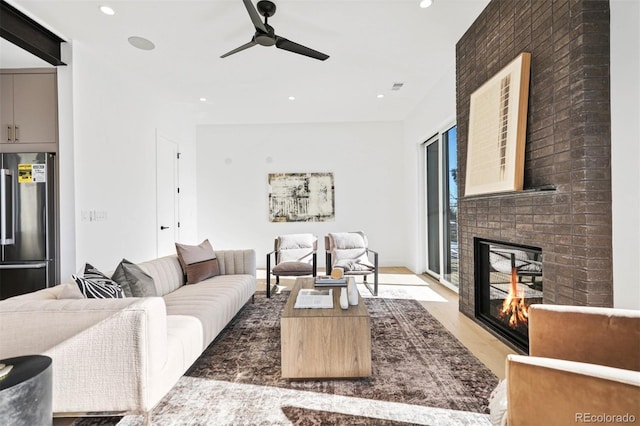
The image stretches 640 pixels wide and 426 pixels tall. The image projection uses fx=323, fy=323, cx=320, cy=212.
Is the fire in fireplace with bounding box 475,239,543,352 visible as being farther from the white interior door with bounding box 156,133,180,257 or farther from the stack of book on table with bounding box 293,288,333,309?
the white interior door with bounding box 156,133,180,257

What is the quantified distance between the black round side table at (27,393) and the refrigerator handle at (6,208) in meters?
2.56

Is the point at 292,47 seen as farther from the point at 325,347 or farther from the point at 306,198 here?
the point at 306,198

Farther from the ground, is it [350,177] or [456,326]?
[350,177]

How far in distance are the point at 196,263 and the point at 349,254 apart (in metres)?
2.23

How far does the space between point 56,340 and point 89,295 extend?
12.4 inches

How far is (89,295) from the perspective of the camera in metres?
1.87

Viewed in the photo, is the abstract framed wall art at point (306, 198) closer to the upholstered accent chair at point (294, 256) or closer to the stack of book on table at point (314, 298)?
the upholstered accent chair at point (294, 256)

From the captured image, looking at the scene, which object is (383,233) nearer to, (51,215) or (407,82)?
(407,82)

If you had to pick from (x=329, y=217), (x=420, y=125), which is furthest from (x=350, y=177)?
(x=420, y=125)

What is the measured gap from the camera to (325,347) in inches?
83.2

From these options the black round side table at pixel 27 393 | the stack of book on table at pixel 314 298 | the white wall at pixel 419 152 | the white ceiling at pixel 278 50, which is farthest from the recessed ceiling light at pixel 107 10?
the white wall at pixel 419 152

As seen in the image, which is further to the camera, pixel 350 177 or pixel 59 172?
pixel 350 177

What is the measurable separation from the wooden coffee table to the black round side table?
46.7 inches

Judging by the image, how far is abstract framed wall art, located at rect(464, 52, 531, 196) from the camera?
2.37 metres
